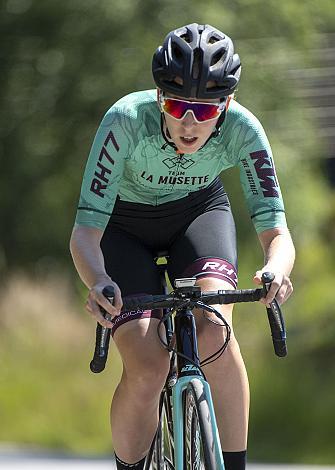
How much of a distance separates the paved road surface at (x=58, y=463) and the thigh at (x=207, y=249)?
332 cm

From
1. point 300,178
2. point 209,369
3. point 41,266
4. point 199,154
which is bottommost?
point 209,369

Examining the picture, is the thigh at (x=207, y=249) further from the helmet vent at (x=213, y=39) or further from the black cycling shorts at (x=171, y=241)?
the helmet vent at (x=213, y=39)

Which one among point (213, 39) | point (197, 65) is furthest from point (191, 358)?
point (213, 39)

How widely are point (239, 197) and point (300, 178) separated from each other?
0.83 metres

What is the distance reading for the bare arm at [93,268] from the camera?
13.1 ft

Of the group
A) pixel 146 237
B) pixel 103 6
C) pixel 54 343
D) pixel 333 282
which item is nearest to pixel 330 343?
pixel 333 282

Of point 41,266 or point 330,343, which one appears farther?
point 41,266

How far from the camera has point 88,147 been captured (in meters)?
12.6

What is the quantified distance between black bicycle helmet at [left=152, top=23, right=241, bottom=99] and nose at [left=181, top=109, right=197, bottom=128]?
0.19 ft

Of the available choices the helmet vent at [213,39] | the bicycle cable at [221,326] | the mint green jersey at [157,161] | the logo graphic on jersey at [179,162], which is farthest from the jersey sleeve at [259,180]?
the bicycle cable at [221,326]

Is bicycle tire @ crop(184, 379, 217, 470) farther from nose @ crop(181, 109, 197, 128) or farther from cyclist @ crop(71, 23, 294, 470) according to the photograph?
nose @ crop(181, 109, 197, 128)

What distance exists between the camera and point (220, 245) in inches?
184

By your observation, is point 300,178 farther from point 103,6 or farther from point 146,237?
point 146,237

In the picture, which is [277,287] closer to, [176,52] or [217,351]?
[217,351]
